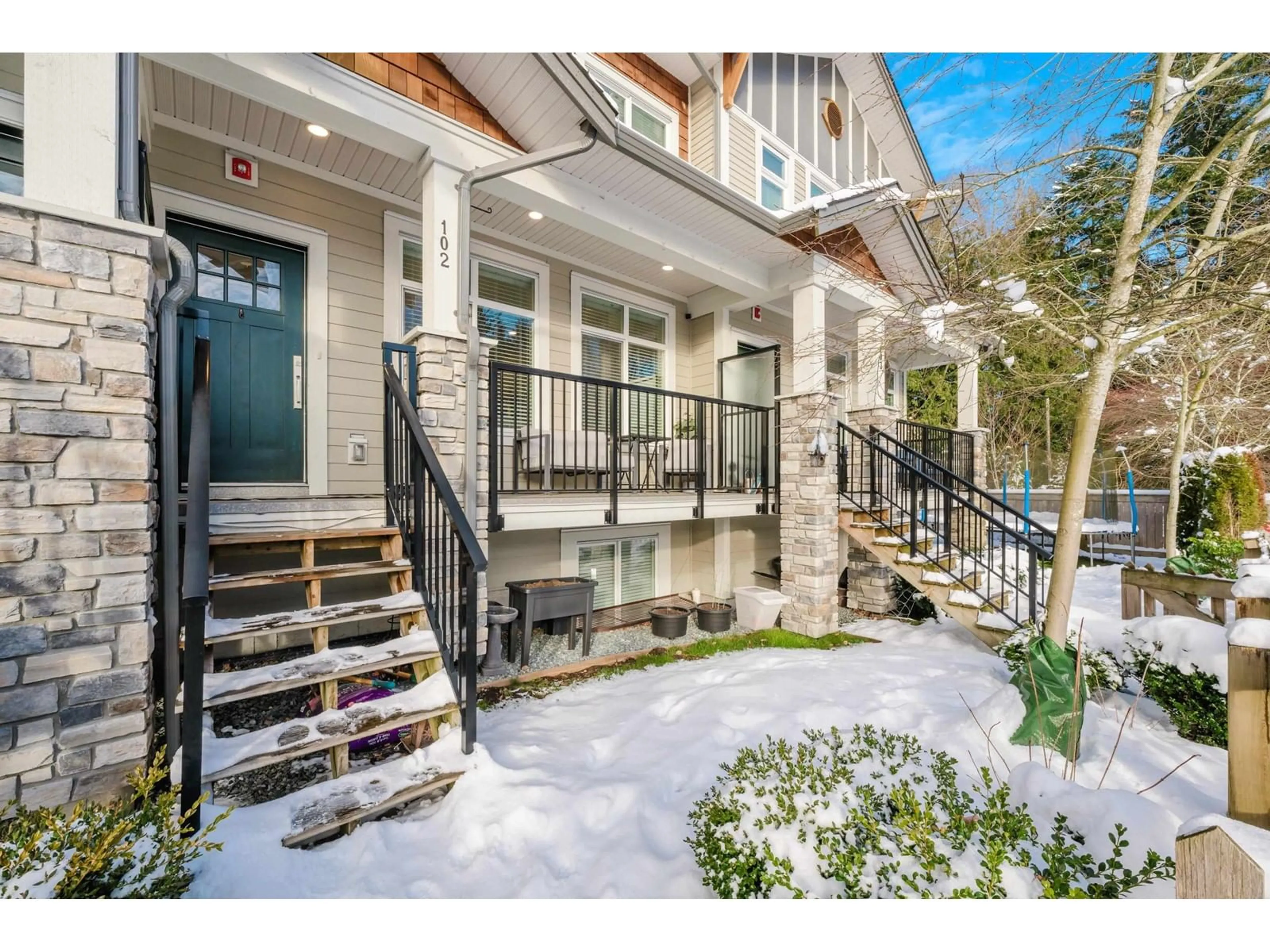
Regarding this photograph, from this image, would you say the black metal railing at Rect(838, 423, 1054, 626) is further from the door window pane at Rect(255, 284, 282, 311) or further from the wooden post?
the door window pane at Rect(255, 284, 282, 311)

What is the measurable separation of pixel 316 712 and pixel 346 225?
142 inches

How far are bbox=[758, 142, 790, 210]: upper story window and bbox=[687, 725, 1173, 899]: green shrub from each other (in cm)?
619

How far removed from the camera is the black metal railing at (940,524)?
4230mm

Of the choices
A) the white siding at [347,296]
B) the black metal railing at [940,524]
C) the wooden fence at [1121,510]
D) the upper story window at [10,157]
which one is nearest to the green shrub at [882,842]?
the black metal railing at [940,524]

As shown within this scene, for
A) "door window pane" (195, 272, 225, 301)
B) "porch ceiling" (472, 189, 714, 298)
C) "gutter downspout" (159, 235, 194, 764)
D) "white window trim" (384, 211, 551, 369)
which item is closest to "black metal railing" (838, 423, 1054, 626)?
"porch ceiling" (472, 189, 714, 298)

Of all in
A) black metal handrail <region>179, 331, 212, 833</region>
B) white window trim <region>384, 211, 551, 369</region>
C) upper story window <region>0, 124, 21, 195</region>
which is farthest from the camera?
→ white window trim <region>384, 211, 551, 369</region>

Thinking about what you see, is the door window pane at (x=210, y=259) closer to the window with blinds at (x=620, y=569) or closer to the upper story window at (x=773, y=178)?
the window with blinds at (x=620, y=569)

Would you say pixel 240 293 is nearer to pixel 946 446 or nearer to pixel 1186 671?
pixel 1186 671

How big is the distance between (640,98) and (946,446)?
669cm

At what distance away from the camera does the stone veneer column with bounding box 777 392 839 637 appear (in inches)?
195

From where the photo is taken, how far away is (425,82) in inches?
125
